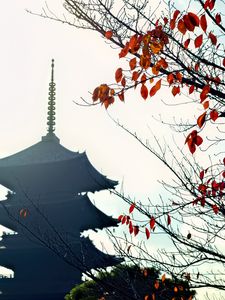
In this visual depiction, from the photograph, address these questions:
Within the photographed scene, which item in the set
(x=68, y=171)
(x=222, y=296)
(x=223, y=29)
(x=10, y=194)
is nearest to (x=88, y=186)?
(x=68, y=171)

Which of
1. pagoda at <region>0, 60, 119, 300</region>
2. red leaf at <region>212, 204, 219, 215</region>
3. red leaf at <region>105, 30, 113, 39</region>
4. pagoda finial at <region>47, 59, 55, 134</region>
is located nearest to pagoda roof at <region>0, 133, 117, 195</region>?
pagoda at <region>0, 60, 119, 300</region>

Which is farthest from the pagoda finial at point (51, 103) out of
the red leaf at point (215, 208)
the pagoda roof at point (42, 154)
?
the red leaf at point (215, 208)

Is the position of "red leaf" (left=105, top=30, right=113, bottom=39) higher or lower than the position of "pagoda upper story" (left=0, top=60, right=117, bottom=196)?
lower

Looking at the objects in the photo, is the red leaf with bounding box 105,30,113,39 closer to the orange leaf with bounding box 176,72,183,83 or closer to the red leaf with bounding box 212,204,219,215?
the orange leaf with bounding box 176,72,183,83

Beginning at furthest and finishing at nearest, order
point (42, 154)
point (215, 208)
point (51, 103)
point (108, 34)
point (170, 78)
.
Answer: point (51, 103), point (42, 154), point (215, 208), point (108, 34), point (170, 78)

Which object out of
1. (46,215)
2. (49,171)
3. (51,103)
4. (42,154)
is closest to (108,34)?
(46,215)

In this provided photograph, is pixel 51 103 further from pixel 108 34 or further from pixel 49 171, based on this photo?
pixel 108 34

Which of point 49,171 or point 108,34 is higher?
point 49,171

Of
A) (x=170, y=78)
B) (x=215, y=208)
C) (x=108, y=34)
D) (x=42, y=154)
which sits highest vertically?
(x=42, y=154)

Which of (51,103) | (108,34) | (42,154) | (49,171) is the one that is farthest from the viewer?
(51,103)

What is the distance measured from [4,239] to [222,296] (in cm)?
3176

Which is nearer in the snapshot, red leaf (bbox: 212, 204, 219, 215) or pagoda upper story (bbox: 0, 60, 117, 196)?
red leaf (bbox: 212, 204, 219, 215)

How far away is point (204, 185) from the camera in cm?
693

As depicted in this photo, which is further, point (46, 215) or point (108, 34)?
point (46, 215)
